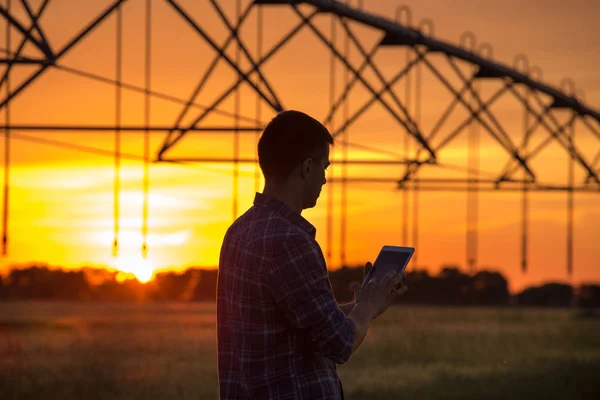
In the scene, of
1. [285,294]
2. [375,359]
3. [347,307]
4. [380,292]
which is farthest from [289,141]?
[375,359]

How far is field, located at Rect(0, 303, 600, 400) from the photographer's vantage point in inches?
1244

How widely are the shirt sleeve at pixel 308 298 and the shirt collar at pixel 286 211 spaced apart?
0.16m

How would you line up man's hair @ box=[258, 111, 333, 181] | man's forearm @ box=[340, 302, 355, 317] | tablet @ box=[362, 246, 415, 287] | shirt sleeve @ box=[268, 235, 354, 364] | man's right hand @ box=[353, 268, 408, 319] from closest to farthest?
shirt sleeve @ box=[268, 235, 354, 364], man's hair @ box=[258, 111, 333, 181], man's right hand @ box=[353, 268, 408, 319], tablet @ box=[362, 246, 415, 287], man's forearm @ box=[340, 302, 355, 317]

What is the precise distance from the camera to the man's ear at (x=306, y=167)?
568 centimetres

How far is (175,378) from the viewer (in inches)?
1404

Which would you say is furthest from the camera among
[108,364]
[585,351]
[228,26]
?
[585,351]

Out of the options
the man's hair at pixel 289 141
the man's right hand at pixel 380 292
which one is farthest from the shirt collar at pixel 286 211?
the man's right hand at pixel 380 292

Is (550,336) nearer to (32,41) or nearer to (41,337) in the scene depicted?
(41,337)

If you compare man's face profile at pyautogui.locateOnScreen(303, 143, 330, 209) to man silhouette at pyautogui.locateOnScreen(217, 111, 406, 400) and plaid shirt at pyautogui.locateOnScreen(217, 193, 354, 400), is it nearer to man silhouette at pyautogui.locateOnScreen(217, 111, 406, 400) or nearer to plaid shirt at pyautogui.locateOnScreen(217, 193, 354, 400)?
man silhouette at pyautogui.locateOnScreen(217, 111, 406, 400)

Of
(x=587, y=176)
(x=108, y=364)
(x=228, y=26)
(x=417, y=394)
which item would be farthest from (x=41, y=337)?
(x=228, y=26)

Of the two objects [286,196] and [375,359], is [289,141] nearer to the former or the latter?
[286,196]

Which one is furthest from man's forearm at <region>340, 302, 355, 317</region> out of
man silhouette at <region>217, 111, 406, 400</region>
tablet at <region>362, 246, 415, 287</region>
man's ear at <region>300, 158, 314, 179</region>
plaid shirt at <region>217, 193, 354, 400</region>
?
man's ear at <region>300, 158, 314, 179</region>

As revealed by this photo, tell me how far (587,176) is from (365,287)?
78.1ft

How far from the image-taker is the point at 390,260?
6113 millimetres
